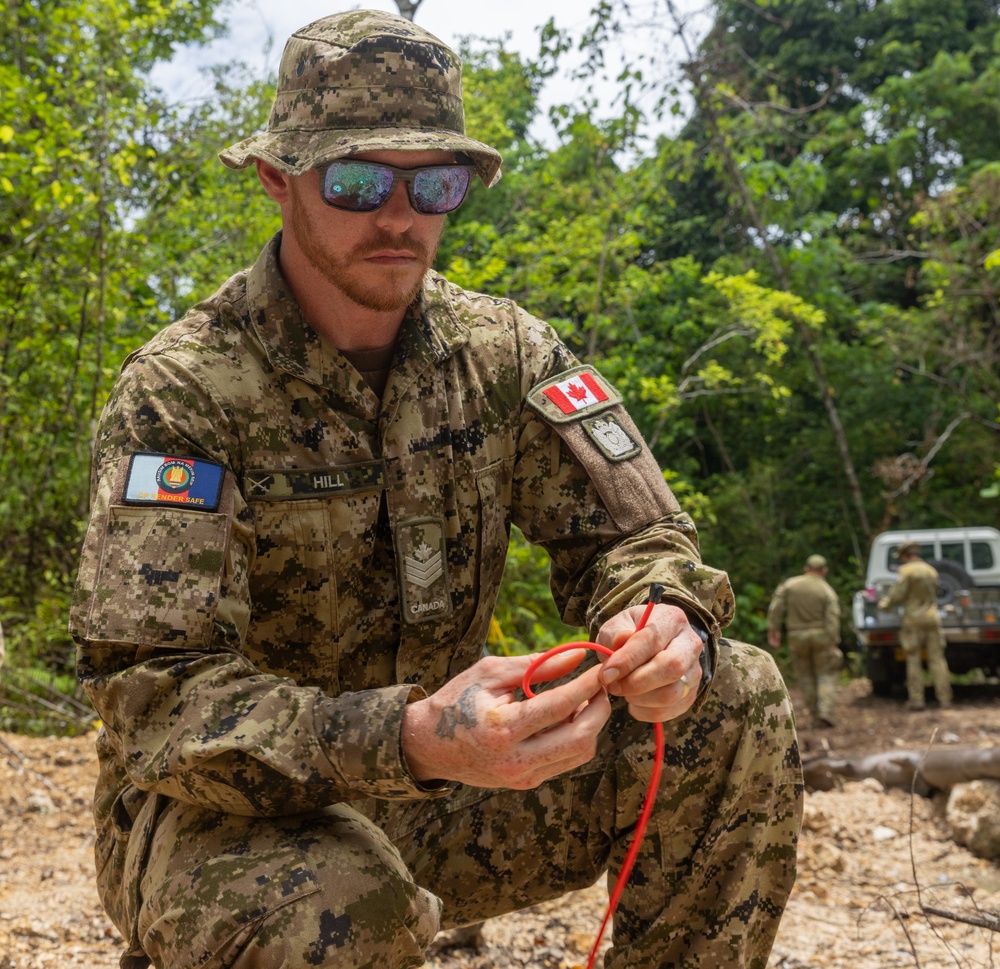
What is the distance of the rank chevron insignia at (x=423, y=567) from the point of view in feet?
7.33

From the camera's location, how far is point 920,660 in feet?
38.7

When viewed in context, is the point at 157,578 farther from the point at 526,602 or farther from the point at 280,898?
the point at 526,602

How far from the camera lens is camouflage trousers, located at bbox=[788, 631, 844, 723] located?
10.9 metres

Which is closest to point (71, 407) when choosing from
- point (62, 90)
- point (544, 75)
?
point (62, 90)

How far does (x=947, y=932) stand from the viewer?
3.50m

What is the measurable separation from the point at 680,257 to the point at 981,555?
8.19m

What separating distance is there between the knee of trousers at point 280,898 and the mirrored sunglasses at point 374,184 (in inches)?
43.1

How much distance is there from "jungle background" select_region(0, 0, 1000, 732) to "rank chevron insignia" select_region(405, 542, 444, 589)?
2817mm

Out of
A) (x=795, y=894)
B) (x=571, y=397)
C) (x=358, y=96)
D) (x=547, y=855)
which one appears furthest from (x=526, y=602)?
(x=358, y=96)

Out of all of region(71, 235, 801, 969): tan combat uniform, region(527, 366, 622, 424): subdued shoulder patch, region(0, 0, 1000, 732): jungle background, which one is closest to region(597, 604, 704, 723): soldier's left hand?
region(71, 235, 801, 969): tan combat uniform

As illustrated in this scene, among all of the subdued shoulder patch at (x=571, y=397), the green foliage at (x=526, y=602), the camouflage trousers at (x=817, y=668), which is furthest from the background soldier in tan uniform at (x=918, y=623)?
the subdued shoulder patch at (x=571, y=397)

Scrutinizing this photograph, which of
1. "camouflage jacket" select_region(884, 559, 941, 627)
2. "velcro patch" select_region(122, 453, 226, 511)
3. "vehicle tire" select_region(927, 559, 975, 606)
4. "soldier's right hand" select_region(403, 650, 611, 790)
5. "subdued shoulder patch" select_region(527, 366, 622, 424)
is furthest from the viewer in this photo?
"vehicle tire" select_region(927, 559, 975, 606)

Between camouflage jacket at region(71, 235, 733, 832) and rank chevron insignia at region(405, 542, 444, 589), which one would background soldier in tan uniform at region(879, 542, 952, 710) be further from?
rank chevron insignia at region(405, 542, 444, 589)

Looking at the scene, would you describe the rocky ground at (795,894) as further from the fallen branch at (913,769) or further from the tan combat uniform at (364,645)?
the tan combat uniform at (364,645)
